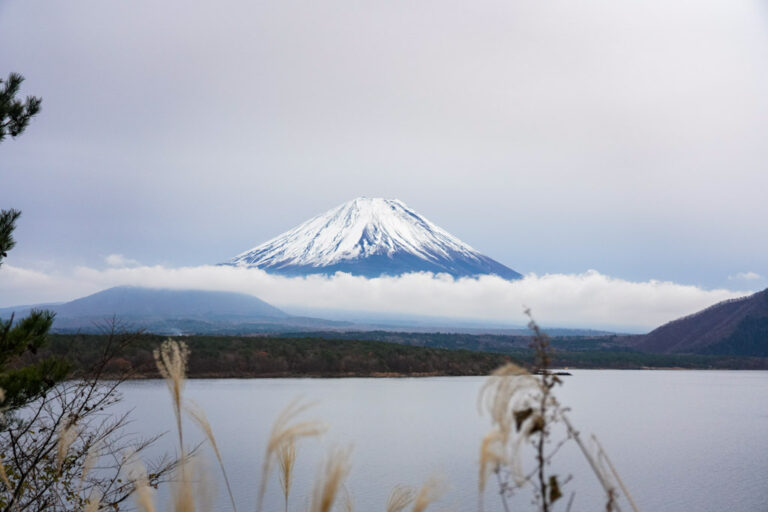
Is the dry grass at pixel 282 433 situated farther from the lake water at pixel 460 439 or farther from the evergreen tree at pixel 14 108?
the evergreen tree at pixel 14 108

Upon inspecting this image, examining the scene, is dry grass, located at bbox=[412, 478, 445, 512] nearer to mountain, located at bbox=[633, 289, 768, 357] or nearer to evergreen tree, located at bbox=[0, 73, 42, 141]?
evergreen tree, located at bbox=[0, 73, 42, 141]

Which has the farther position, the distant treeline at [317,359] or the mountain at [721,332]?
the mountain at [721,332]

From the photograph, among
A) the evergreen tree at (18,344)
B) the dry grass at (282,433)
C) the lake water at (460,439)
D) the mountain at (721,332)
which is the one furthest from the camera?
the mountain at (721,332)

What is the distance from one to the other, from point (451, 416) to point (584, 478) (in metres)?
13.9

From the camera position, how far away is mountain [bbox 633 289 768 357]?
4003 inches

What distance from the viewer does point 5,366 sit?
7.37 metres

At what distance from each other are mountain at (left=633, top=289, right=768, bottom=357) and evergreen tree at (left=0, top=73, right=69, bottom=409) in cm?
10734

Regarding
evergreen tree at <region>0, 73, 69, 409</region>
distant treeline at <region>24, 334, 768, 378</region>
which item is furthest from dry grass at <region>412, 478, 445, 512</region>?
distant treeline at <region>24, 334, 768, 378</region>

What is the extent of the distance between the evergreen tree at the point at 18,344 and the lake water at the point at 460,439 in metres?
2.98

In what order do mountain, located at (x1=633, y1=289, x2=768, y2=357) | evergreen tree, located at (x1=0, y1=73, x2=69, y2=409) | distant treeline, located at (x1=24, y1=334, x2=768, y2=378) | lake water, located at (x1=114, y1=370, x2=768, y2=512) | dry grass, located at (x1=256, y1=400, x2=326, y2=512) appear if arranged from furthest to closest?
mountain, located at (x1=633, y1=289, x2=768, y2=357) < distant treeline, located at (x1=24, y1=334, x2=768, y2=378) < lake water, located at (x1=114, y1=370, x2=768, y2=512) < evergreen tree, located at (x1=0, y1=73, x2=69, y2=409) < dry grass, located at (x1=256, y1=400, x2=326, y2=512)

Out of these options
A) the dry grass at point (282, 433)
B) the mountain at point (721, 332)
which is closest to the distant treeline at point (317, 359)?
the mountain at point (721, 332)

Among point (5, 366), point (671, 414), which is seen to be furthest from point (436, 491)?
point (671, 414)

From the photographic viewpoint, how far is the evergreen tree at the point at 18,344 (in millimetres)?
7293

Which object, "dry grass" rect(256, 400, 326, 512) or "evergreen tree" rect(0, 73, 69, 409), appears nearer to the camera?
"dry grass" rect(256, 400, 326, 512)
